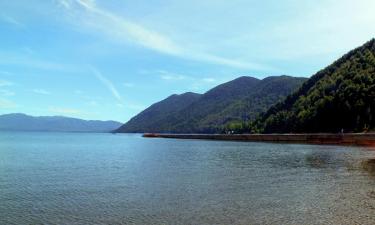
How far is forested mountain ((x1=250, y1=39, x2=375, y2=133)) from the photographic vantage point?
13925cm

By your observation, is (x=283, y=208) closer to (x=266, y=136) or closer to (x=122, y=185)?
(x=122, y=185)

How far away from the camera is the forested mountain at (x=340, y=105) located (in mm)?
139250

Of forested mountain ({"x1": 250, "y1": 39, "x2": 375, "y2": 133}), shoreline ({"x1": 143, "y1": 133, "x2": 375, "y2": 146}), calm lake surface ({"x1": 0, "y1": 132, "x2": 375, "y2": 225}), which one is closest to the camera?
calm lake surface ({"x1": 0, "y1": 132, "x2": 375, "y2": 225})

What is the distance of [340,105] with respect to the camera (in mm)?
147375

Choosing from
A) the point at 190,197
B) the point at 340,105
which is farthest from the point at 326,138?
the point at 190,197

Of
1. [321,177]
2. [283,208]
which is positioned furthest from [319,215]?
[321,177]

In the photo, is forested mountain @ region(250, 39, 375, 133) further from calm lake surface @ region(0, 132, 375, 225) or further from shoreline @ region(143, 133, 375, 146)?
calm lake surface @ region(0, 132, 375, 225)

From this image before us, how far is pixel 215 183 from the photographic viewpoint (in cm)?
3706

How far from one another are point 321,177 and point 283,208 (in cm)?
1617

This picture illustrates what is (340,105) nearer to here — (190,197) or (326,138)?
(326,138)

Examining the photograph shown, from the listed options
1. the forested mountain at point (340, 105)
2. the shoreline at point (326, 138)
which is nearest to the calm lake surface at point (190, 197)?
the shoreline at point (326, 138)

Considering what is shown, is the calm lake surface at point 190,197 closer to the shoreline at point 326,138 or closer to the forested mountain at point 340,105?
the shoreline at point 326,138

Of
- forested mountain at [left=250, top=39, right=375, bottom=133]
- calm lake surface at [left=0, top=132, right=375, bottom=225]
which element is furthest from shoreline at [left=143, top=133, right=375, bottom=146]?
calm lake surface at [left=0, top=132, right=375, bottom=225]

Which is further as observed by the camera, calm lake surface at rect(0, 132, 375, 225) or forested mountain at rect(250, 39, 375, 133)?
forested mountain at rect(250, 39, 375, 133)
